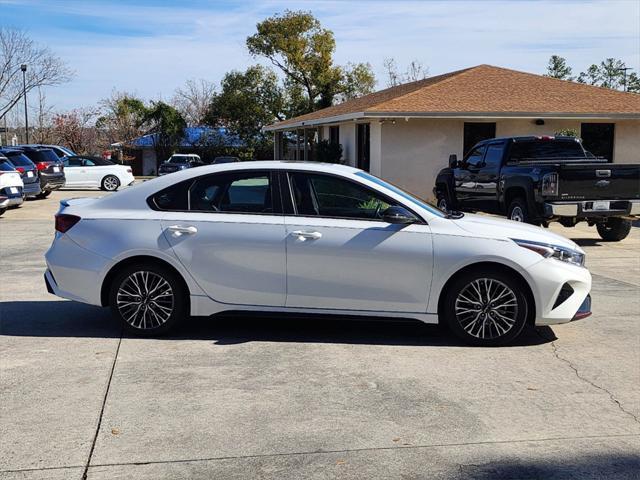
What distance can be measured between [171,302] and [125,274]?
48 centimetres

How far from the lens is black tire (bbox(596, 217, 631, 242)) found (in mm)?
14406

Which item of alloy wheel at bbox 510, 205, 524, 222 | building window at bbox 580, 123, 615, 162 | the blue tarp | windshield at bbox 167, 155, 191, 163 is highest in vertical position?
the blue tarp

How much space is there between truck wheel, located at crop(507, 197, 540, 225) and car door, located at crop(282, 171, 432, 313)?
286 inches

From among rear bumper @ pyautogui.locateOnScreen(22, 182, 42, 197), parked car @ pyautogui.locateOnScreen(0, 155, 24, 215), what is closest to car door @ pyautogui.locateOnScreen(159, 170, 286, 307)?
parked car @ pyautogui.locateOnScreen(0, 155, 24, 215)

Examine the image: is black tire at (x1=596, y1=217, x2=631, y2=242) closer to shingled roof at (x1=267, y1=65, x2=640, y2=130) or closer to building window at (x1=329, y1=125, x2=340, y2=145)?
shingled roof at (x1=267, y1=65, x2=640, y2=130)

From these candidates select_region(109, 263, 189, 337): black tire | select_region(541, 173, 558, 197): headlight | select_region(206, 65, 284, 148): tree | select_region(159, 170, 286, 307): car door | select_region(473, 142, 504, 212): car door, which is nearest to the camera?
select_region(159, 170, 286, 307): car door

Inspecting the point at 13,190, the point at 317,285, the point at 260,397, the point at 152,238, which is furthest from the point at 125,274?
the point at 13,190

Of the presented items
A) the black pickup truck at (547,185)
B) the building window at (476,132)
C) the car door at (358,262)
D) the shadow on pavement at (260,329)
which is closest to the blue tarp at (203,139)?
the building window at (476,132)

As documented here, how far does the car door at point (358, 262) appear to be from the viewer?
6500 millimetres

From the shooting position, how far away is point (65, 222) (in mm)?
6918

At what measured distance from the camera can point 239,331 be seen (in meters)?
7.11

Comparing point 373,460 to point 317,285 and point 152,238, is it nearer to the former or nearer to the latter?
point 317,285

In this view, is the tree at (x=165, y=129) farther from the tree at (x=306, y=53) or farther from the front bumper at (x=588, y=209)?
the front bumper at (x=588, y=209)

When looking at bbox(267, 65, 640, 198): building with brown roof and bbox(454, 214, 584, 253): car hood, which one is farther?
bbox(267, 65, 640, 198): building with brown roof
